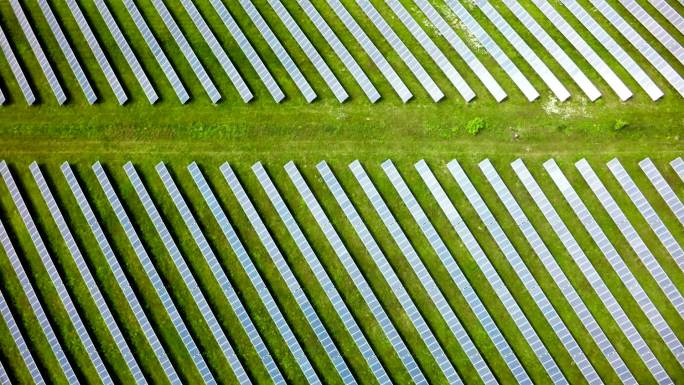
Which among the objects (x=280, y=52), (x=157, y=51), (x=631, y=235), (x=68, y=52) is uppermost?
(x=68, y=52)

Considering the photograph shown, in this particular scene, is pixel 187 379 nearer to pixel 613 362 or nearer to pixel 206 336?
pixel 206 336

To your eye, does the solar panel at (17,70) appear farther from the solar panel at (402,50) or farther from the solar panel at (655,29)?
the solar panel at (655,29)

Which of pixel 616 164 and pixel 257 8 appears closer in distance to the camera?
pixel 616 164

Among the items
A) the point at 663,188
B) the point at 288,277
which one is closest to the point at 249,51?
the point at 288,277

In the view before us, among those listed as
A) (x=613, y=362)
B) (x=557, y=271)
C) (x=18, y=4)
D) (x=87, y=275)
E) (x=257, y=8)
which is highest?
(x=18, y=4)

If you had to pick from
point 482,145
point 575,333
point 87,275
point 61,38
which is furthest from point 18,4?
point 575,333

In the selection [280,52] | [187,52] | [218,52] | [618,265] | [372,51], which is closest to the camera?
[618,265]

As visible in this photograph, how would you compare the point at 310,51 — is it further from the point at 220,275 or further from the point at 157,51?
the point at 220,275
